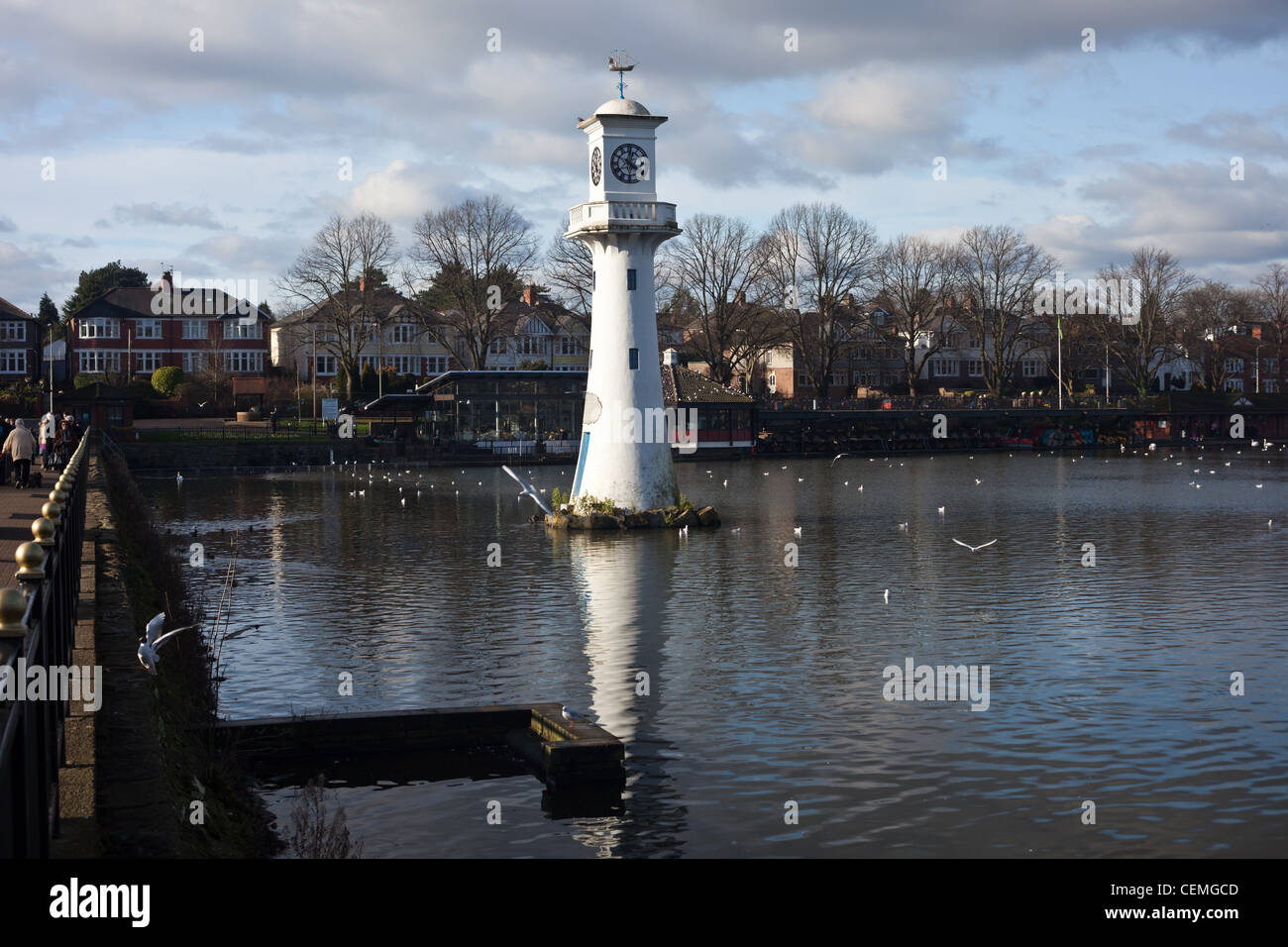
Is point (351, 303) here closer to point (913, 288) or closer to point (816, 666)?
point (913, 288)

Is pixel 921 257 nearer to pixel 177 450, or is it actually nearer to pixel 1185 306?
pixel 1185 306

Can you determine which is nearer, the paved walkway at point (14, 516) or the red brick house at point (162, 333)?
the paved walkway at point (14, 516)

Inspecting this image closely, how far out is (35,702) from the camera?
356 inches

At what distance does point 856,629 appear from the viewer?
26344 millimetres

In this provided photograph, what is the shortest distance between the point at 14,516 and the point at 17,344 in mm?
104366

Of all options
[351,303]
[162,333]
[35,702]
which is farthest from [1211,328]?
[35,702]

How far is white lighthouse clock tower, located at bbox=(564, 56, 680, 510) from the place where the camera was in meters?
42.0

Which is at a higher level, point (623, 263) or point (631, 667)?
point (623, 263)

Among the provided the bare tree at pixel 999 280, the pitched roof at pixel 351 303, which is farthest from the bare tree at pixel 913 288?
the pitched roof at pixel 351 303

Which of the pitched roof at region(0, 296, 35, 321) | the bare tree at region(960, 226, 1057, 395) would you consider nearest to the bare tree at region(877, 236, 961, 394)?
the bare tree at region(960, 226, 1057, 395)

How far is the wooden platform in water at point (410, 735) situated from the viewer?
1683 centimetres

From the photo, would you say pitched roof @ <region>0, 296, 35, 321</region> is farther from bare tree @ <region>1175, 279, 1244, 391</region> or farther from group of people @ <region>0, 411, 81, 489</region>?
bare tree @ <region>1175, 279, 1244, 391</region>

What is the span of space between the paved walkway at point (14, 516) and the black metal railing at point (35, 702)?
1819 mm

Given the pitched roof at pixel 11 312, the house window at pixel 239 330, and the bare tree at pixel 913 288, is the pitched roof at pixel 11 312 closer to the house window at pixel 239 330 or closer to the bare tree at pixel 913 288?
the house window at pixel 239 330
